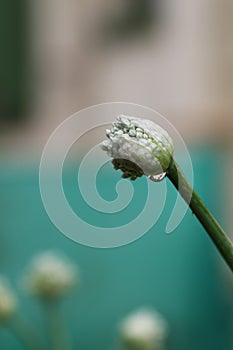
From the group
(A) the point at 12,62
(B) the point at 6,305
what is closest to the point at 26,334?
(B) the point at 6,305

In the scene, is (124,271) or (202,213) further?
(124,271)

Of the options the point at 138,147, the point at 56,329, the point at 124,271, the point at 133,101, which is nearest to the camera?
the point at 138,147

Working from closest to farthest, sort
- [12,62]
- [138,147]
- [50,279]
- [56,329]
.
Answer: [138,147], [56,329], [50,279], [12,62]

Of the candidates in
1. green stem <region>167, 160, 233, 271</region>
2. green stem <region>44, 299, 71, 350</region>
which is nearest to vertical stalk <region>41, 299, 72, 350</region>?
green stem <region>44, 299, 71, 350</region>

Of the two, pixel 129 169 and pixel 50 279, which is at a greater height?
pixel 129 169

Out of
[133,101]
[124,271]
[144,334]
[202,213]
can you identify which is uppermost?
[202,213]

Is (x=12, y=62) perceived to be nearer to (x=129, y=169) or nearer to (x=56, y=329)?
(x=56, y=329)

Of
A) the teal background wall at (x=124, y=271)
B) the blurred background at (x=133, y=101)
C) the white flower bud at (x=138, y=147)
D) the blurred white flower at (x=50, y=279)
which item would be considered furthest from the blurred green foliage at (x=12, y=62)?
the white flower bud at (x=138, y=147)

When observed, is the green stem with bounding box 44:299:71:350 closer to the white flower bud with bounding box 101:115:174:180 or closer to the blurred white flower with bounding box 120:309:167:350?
the blurred white flower with bounding box 120:309:167:350
